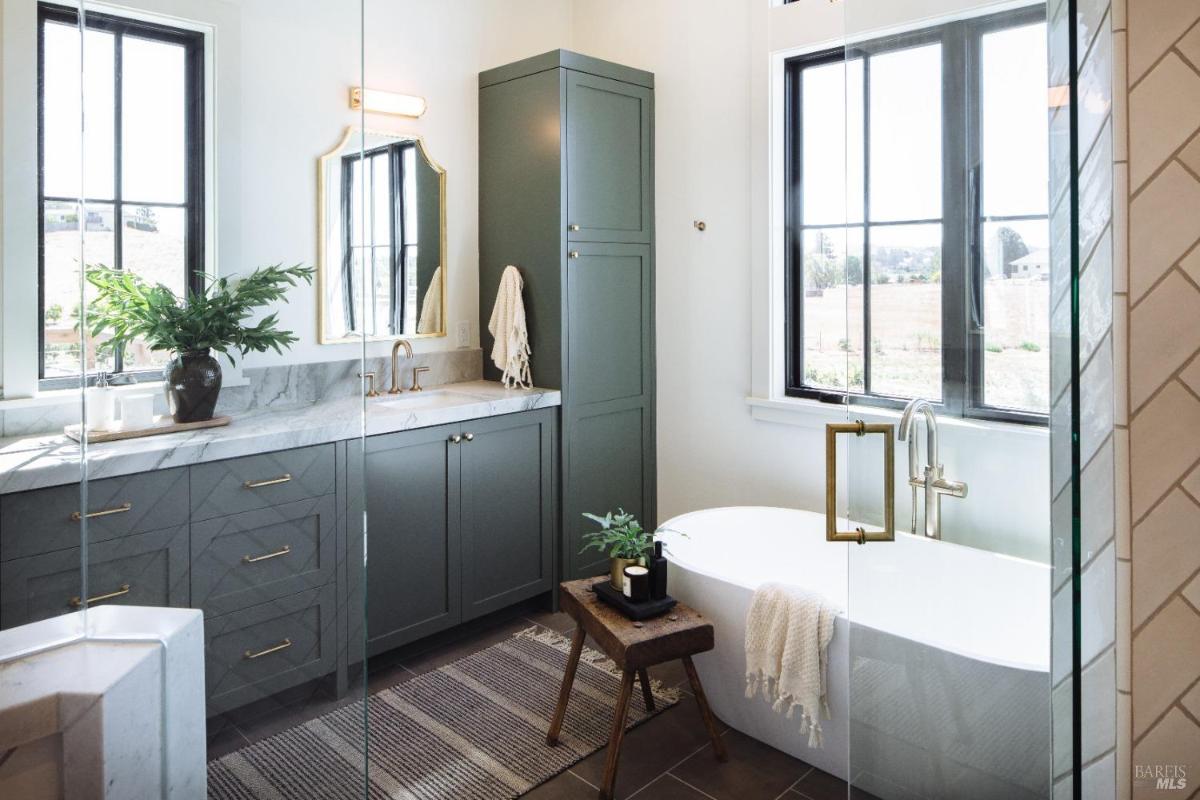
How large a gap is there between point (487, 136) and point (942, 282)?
118 inches

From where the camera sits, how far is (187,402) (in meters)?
1.22

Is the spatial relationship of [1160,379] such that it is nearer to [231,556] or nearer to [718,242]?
[231,556]

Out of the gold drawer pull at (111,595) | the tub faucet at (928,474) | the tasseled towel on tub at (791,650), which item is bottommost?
the tasseled towel on tub at (791,650)

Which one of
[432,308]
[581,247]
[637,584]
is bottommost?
[637,584]

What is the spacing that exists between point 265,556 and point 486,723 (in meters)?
1.47

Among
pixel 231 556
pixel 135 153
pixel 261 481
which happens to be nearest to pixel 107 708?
Result: pixel 231 556

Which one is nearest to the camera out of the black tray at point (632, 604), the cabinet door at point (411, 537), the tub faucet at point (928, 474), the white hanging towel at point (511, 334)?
the tub faucet at point (928, 474)

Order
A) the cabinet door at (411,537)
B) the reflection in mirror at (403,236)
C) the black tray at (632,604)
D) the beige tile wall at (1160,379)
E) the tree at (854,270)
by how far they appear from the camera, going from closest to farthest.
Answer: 1. the beige tile wall at (1160,379)
2. the tree at (854,270)
3. the black tray at (632,604)
4. the reflection in mirror at (403,236)
5. the cabinet door at (411,537)

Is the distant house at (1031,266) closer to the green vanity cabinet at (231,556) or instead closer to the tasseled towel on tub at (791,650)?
the green vanity cabinet at (231,556)

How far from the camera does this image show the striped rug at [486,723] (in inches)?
85.2

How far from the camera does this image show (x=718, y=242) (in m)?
3.50

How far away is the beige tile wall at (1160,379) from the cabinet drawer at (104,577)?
1.22 meters

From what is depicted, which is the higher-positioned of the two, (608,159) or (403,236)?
(608,159)

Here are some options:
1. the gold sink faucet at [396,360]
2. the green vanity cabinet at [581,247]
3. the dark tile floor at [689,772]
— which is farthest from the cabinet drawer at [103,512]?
the green vanity cabinet at [581,247]
